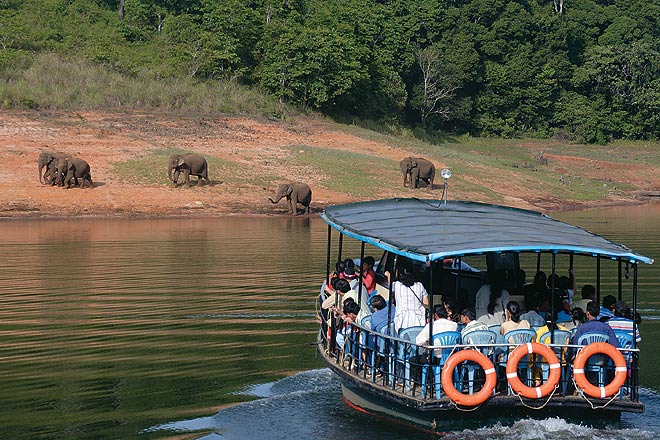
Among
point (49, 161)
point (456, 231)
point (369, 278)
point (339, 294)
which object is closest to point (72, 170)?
point (49, 161)

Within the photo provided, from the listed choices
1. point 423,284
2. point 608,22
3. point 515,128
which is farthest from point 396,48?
point 423,284

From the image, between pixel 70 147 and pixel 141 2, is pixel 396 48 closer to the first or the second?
pixel 141 2

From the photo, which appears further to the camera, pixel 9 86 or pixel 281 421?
pixel 9 86

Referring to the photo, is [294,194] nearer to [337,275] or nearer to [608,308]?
[337,275]

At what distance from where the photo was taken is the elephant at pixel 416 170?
47812mm

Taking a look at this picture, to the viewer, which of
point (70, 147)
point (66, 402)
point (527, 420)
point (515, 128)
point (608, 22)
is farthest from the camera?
point (608, 22)

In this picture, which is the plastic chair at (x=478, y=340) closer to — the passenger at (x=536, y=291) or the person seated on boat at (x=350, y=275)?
the passenger at (x=536, y=291)

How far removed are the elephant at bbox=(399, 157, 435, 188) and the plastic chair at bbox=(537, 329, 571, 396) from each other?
34.3 m

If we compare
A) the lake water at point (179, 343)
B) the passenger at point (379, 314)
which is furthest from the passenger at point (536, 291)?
the lake water at point (179, 343)

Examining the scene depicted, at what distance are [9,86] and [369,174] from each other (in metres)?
17.6

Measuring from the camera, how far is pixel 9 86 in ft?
170

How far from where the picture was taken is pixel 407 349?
13414mm

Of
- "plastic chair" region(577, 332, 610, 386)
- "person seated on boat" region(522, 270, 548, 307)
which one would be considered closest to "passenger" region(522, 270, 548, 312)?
"person seated on boat" region(522, 270, 548, 307)

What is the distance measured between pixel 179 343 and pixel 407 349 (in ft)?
22.5
